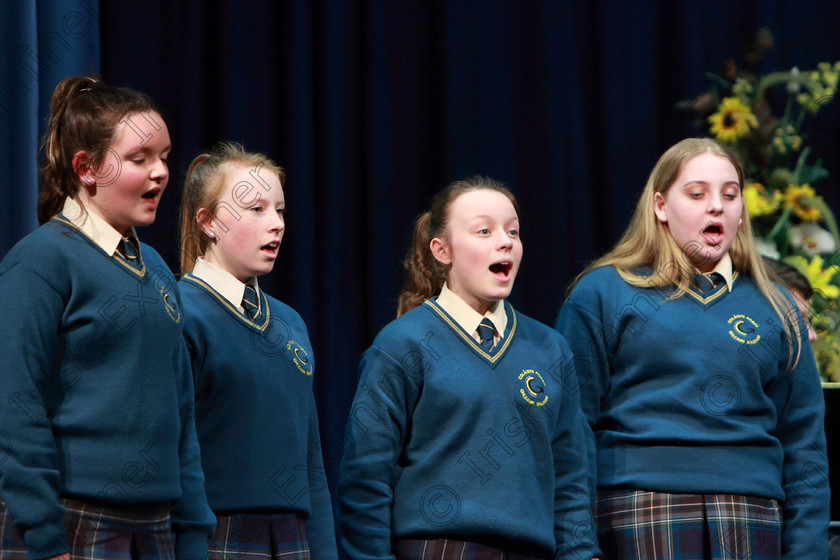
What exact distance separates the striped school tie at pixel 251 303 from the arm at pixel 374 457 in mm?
257

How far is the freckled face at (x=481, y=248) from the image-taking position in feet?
7.47

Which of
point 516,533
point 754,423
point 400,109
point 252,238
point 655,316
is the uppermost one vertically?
point 400,109

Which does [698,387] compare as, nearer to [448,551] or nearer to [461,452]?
[461,452]

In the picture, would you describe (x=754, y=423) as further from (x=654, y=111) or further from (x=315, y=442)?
(x=654, y=111)

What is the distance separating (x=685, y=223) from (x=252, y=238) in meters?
0.96

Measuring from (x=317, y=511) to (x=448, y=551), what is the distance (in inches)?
11.9

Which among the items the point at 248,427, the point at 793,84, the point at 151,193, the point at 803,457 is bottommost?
the point at 803,457

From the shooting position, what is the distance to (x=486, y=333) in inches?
89.7

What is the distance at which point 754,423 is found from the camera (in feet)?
7.45

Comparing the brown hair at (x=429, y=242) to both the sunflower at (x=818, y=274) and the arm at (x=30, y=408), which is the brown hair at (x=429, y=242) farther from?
the sunflower at (x=818, y=274)

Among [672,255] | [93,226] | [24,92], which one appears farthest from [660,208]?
[24,92]

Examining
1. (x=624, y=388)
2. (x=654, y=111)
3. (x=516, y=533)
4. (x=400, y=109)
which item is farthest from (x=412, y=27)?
(x=516, y=533)

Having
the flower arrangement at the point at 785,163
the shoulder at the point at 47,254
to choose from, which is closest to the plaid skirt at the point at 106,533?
the shoulder at the point at 47,254

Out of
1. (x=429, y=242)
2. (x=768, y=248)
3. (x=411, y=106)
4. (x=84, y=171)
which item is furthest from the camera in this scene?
(x=411, y=106)
